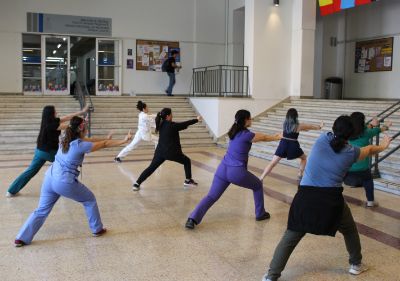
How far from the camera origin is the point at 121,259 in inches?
172

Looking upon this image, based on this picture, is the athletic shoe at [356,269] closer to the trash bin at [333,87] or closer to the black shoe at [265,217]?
the black shoe at [265,217]

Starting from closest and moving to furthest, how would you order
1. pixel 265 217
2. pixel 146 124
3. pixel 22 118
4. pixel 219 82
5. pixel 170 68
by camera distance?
pixel 265 217, pixel 146 124, pixel 22 118, pixel 219 82, pixel 170 68

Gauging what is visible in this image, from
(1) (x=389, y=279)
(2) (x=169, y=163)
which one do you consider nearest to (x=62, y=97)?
(2) (x=169, y=163)

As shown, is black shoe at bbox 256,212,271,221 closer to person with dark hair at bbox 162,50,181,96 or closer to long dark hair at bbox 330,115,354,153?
long dark hair at bbox 330,115,354,153

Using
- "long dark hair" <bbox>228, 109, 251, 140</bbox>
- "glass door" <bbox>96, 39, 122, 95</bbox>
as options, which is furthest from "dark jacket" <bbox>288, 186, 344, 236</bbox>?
"glass door" <bbox>96, 39, 122, 95</bbox>

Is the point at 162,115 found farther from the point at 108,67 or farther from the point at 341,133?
the point at 108,67

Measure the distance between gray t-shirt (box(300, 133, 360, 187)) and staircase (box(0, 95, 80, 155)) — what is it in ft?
32.4

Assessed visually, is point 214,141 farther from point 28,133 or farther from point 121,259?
point 121,259

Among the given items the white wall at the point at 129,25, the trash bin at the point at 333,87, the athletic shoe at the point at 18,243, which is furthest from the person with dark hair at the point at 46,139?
the trash bin at the point at 333,87

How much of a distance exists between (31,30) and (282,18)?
9.04 meters

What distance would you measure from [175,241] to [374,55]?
14154 mm

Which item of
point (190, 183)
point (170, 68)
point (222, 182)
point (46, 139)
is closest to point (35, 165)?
point (46, 139)

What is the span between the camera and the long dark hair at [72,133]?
4.71 meters

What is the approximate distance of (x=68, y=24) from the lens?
17141 mm
